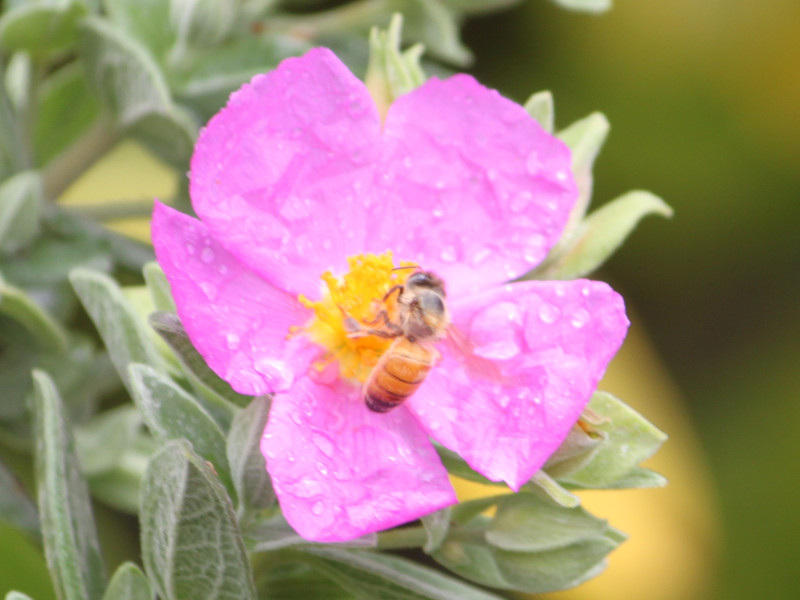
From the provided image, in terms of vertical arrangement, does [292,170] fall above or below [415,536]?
above

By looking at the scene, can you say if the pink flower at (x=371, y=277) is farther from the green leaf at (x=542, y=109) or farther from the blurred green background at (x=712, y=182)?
the blurred green background at (x=712, y=182)

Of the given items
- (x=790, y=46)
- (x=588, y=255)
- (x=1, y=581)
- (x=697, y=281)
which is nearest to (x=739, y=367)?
(x=697, y=281)

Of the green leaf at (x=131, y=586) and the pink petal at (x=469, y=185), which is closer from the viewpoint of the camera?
the green leaf at (x=131, y=586)

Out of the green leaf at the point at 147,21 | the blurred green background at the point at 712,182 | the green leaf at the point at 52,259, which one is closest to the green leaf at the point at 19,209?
the green leaf at the point at 52,259

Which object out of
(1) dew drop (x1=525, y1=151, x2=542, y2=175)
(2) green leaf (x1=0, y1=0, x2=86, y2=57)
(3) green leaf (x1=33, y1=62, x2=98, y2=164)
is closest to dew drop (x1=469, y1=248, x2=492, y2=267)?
(1) dew drop (x1=525, y1=151, x2=542, y2=175)

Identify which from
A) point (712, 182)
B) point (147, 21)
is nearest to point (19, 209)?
point (147, 21)

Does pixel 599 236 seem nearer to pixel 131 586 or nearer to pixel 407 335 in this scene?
pixel 407 335
